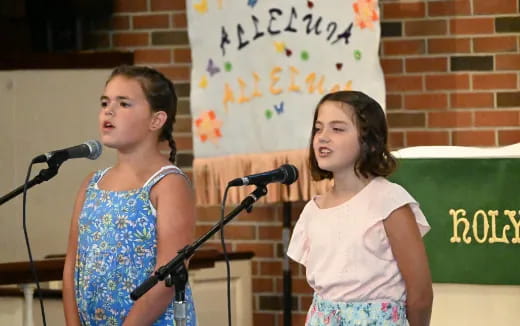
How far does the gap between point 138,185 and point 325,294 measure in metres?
0.51

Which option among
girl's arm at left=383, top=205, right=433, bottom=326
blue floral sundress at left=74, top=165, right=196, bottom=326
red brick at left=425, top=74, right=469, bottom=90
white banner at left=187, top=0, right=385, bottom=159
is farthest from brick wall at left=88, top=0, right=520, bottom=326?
blue floral sundress at left=74, top=165, right=196, bottom=326

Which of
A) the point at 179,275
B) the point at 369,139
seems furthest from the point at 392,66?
the point at 179,275

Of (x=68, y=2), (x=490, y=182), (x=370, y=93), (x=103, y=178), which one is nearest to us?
(x=103, y=178)

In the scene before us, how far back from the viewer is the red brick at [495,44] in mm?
4176

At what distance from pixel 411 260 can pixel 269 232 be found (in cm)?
198

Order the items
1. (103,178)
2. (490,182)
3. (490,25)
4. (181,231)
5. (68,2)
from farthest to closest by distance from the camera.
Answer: (68,2)
(490,25)
(490,182)
(103,178)
(181,231)

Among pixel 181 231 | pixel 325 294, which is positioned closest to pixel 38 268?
pixel 181 231

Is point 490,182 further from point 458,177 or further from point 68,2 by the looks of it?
point 68,2

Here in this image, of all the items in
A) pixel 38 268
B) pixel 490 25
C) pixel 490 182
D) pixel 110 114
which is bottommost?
pixel 38 268

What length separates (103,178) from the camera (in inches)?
109

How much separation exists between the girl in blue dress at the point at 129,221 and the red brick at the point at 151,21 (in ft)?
6.24

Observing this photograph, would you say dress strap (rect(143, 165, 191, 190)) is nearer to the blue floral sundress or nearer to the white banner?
the blue floral sundress

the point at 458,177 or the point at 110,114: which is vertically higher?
the point at 110,114

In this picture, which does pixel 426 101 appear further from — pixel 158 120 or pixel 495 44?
pixel 158 120
